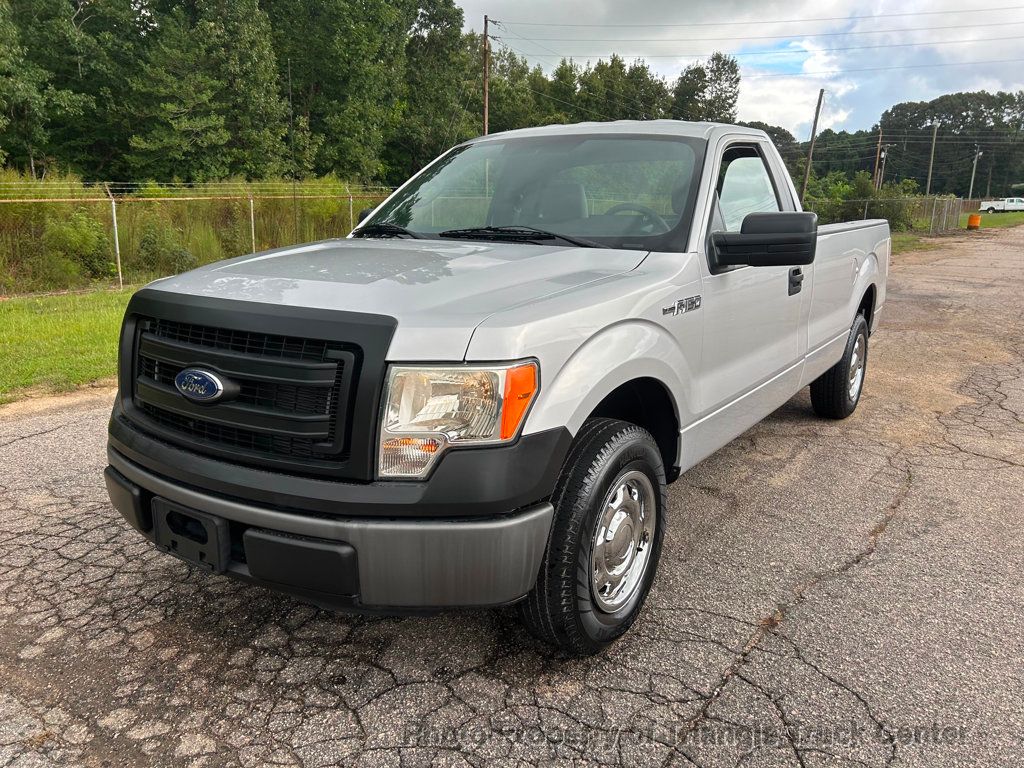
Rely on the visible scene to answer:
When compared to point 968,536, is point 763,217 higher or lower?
higher

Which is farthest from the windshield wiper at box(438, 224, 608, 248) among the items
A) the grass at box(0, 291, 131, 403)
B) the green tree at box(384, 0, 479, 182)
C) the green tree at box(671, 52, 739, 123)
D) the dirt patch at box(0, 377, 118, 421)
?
the green tree at box(671, 52, 739, 123)

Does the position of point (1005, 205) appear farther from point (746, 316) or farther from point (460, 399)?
point (460, 399)

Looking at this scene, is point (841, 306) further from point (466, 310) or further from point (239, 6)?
point (239, 6)

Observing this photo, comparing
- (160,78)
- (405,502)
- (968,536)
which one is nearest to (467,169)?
(405,502)

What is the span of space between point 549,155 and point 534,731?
8.79 feet

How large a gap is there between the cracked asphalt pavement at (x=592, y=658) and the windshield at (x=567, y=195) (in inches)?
60.2

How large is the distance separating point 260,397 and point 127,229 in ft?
47.9

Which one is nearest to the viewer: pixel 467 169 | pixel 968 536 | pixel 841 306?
pixel 968 536

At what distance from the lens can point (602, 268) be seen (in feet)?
9.62

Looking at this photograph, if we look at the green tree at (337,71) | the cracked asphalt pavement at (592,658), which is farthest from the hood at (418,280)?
the green tree at (337,71)

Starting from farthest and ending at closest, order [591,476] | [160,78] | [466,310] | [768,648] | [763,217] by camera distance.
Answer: [160,78] → [763,217] → [768,648] → [591,476] → [466,310]

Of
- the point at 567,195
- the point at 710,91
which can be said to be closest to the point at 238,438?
the point at 567,195

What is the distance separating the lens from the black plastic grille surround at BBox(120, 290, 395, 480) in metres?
2.17

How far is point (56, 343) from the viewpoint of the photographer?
7965 mm
